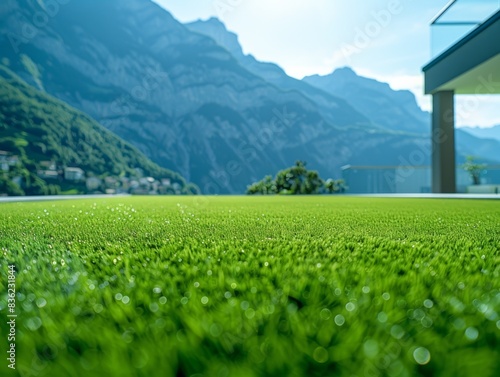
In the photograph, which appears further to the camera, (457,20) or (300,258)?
(457,20)

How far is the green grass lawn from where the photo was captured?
0.79 meters

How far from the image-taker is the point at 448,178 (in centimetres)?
1345

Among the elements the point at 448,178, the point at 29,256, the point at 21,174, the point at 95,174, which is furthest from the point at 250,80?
the point at 29,256

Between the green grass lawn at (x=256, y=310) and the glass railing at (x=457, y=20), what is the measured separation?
10.4 meters

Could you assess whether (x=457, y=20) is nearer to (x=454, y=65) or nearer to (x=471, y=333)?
(x=454, y=65)

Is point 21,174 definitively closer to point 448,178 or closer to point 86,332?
point 448,178

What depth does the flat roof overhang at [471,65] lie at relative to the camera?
31.9 ft

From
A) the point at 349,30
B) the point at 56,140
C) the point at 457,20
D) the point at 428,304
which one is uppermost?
the point at 56,140

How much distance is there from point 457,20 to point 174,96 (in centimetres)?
8913

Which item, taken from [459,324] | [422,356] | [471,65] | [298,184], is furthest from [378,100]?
[422,356]

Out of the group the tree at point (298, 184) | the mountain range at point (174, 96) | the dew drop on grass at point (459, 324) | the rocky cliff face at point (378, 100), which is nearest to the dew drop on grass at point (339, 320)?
the dew drop on grass at point (459, 324)

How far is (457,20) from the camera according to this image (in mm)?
11359

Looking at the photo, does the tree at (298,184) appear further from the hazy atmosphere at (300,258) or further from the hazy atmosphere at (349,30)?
the hazy atmosphere at (349,30)

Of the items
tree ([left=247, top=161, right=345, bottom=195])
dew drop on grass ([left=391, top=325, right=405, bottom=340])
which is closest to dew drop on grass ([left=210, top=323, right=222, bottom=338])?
dew drop on grass ([left=391, top=325, right=405, bottom=340])
